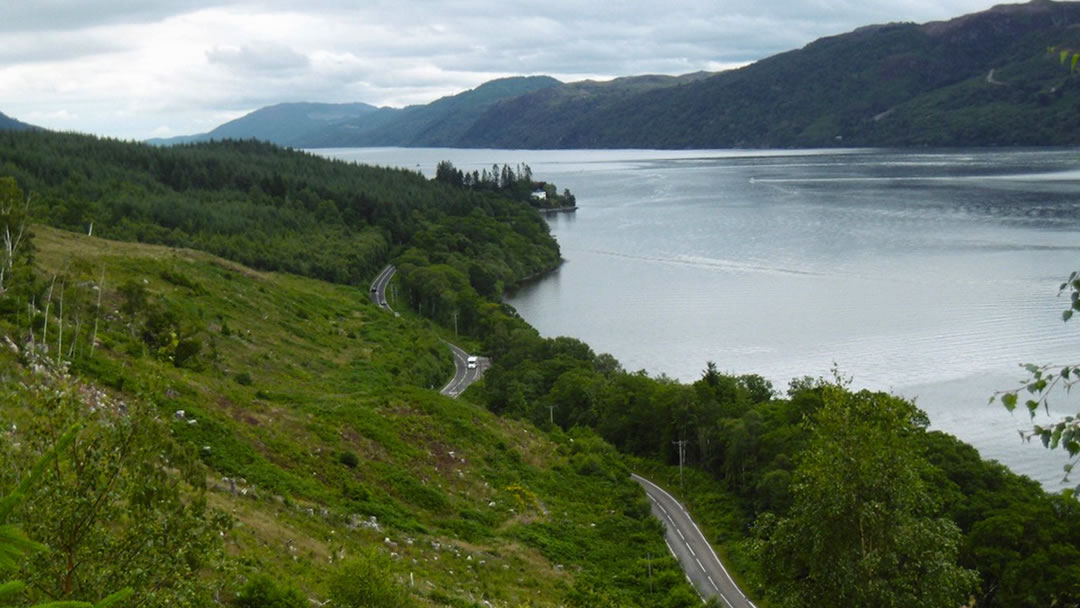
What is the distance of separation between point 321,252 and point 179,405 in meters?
57.0

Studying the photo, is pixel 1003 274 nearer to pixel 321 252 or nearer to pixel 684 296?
pixel 684 296

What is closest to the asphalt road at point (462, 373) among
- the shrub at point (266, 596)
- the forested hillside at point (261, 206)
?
the forested hillside at point (261, 206)

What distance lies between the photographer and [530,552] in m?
25.2

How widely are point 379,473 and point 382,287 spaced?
166 ft

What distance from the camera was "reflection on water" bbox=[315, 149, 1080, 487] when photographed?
4859cm

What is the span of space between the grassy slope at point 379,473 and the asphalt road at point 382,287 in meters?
24.2

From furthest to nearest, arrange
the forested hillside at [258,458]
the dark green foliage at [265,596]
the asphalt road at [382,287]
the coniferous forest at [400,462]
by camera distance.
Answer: the asphalt road at [382,287] < the dark green foliage at [265,596] < the coniferous forest at [400,462] < the forested hillside at [258,458]

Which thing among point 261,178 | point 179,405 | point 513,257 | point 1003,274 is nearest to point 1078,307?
point 179,405

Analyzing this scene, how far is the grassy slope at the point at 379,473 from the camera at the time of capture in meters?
20.9

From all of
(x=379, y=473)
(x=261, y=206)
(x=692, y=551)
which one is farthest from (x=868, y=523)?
(x=261, y=206)

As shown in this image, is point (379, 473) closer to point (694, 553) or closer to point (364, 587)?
point (694, 553)

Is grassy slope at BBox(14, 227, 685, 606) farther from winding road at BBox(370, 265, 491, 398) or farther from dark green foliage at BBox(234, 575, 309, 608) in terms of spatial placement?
winding road at BBox(370, 265, 491, 398)

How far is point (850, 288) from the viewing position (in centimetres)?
6925

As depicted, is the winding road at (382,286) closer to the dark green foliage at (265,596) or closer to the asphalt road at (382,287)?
the asphalt road at (382,287)
